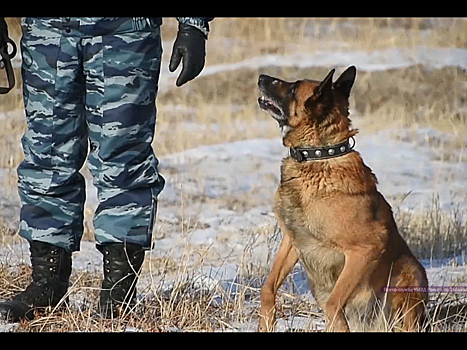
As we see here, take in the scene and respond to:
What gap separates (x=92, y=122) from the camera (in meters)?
2.46

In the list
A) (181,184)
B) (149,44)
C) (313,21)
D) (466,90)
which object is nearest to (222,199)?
(181,184)

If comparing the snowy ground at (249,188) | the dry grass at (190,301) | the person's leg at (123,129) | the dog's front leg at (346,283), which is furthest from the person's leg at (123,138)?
the dog's front leg at (346,283)

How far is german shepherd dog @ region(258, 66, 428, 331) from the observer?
242cm

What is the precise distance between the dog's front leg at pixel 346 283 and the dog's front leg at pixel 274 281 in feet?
0.67

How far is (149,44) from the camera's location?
96.8 inches

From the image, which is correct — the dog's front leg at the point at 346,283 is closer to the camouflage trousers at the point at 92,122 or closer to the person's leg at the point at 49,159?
the camouflage trousers at the point at 92,122

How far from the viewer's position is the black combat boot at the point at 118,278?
255 cm


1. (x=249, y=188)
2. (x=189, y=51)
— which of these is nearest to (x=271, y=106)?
(x=189, y=51)

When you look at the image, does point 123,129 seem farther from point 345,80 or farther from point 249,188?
point 249,188

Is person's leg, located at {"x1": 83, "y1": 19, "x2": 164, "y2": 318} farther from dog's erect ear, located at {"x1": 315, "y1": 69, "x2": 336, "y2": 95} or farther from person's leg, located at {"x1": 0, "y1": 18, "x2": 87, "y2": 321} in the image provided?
dog's erect ear, located at {"x1": 315, "y1": 69, "x2": 336, "y2": 95}

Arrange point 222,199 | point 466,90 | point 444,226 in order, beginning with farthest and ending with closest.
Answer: point 222,199 < point 466,90 < point 444,226

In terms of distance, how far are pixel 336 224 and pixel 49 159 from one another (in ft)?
3.30
